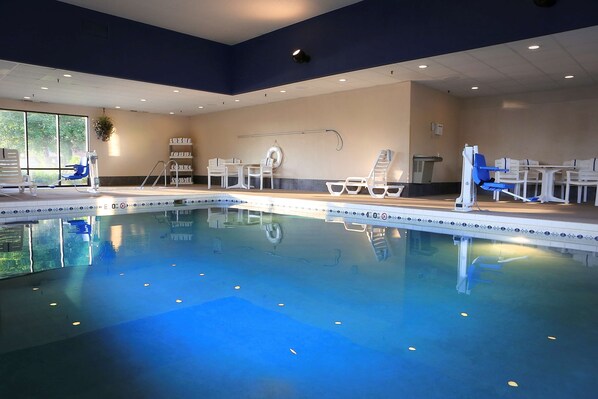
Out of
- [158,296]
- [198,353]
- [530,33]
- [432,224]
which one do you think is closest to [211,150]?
[432,224]

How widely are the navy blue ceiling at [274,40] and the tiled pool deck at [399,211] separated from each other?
221cm

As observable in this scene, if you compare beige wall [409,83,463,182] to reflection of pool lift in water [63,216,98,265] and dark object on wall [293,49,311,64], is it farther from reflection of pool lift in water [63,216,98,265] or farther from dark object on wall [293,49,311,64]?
reflection of pool lift in water [63,216,98,265]

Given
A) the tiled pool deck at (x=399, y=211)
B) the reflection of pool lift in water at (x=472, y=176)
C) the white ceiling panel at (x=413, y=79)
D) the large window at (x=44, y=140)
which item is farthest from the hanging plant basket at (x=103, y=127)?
the reflection of pool lift in water at (x=472, y=176)

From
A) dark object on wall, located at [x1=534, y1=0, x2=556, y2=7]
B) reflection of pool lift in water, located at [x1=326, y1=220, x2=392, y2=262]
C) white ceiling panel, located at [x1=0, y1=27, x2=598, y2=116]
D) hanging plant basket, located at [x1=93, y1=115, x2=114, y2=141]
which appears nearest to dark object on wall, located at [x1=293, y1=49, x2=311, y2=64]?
white ceiling panel, located at [x1=0, y1=27, x2=598, y2=116]

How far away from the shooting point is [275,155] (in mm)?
10195

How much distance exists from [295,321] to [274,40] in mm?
7091

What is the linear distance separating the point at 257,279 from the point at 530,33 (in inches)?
177

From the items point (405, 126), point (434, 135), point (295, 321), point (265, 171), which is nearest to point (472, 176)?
point (405, 126)

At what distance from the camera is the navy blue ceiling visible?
5188 millimetres

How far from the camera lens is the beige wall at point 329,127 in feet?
25.7

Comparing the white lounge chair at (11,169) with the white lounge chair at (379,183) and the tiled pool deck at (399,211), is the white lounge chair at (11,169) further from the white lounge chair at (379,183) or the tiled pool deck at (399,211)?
the white lounge chair at (379,183)

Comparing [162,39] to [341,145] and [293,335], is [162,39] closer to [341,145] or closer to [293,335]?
[341,145]

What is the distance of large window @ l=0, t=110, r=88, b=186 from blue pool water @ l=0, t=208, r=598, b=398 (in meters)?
7.52

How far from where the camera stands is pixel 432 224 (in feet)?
17.9
